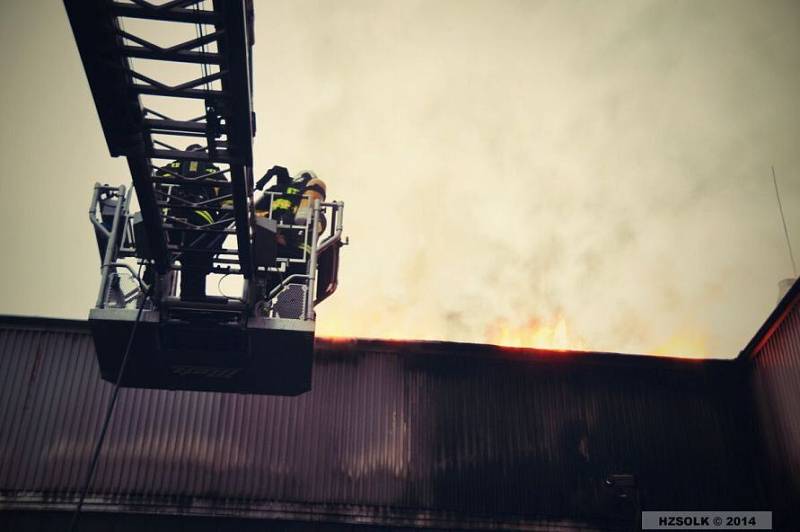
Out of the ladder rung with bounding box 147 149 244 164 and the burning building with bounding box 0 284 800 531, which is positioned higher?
the ladder rung with bounding box 147 149 244 164

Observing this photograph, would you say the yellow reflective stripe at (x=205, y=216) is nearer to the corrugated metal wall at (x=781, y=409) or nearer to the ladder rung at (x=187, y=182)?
the ladder rung at (x=187, y=182)

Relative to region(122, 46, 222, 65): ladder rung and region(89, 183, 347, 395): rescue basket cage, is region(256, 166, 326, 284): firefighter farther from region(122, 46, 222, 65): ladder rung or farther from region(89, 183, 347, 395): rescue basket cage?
region(122, 46, 222, 65): ladder rung

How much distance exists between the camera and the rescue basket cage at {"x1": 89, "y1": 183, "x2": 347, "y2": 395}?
871 centimetres

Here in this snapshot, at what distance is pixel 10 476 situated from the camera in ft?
39.6

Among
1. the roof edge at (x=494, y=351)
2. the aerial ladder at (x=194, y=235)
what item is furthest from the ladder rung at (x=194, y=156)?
the roof edge at (x=494, y=351)

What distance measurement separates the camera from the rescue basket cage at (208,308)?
8.71m

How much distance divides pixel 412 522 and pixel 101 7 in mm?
10250

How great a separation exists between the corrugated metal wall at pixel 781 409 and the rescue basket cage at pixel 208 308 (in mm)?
9188

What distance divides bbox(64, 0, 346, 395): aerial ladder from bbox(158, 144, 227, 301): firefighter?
3 centimetres

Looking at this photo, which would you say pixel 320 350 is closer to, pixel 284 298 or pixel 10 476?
pixel 284 298

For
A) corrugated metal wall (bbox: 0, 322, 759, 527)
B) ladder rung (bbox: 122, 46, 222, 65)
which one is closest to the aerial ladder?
ladder rung (bbox: 122, 46, 222, 65)

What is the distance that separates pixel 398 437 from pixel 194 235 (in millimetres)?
6510

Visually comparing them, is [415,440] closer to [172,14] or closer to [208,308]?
[208,308]

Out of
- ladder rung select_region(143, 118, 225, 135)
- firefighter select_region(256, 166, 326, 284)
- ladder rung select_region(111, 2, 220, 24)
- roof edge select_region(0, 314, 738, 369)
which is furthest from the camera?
roof edge select_region(0, 314, 738, 369)
